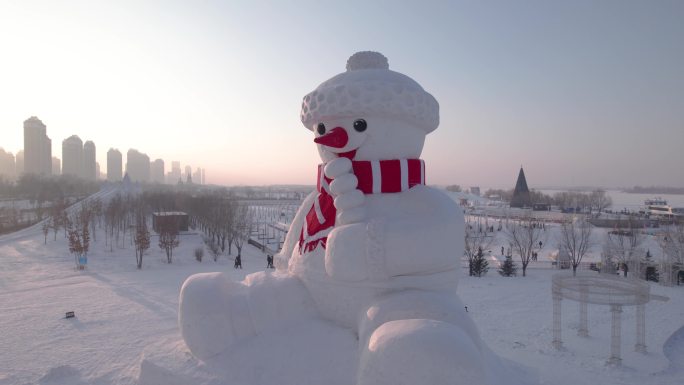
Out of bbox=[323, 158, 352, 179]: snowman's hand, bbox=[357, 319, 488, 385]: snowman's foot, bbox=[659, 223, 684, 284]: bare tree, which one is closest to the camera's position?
bbox=[357, 319, 488, 385]: snowman's foot

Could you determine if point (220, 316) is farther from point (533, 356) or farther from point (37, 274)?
point (37, 274)

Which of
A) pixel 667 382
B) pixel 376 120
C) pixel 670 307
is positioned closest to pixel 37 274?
pixel 376 120

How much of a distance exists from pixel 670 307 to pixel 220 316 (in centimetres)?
1372

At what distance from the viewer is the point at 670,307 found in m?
11.4

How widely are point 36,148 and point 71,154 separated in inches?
693

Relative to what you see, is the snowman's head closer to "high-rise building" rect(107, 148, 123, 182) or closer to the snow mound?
the snow mound

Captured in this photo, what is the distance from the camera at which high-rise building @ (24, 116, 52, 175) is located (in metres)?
78.8

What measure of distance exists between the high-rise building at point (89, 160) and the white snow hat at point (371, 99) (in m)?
121

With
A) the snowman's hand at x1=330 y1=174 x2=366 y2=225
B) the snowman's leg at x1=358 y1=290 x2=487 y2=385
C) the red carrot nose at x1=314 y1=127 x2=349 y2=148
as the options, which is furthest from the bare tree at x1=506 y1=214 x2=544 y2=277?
the snowman's leg at x1=358 y1=290 x2=487 y2=385

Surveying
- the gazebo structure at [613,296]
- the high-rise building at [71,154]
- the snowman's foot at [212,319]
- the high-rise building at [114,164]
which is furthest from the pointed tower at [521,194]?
the high-rise building at [114,164]

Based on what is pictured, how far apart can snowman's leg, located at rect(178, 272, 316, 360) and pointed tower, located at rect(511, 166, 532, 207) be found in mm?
54044

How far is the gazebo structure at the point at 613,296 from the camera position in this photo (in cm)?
742

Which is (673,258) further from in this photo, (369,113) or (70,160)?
(70,160)

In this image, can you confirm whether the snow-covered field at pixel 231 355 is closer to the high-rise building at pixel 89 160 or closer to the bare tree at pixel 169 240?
the bare tree at pixel 169 240
